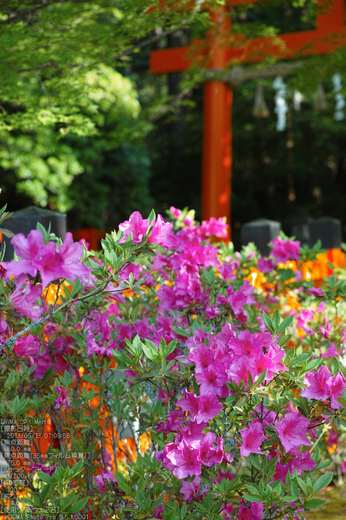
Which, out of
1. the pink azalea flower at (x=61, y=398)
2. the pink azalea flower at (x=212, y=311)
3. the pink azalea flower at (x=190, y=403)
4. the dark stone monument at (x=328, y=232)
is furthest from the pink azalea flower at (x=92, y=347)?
the dark stone monument at (x=328, y=232)

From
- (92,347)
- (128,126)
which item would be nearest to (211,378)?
(92,347)

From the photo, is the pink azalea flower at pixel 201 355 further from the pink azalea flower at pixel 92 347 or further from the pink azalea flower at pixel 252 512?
the pink azalea flower at pixel 92 347

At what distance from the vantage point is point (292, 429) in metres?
1.12

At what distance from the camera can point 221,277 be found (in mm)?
1727

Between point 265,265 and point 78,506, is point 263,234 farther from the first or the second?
point 78,506

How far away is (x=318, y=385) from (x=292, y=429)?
108 millimetres

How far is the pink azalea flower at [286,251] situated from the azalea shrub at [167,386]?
39cm

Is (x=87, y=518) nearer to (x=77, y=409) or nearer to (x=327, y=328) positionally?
(x=77, y=409)

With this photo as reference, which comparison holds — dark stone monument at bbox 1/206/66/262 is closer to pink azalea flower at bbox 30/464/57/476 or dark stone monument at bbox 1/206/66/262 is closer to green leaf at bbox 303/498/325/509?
pink azalea flower at bbox 30/464/57/476

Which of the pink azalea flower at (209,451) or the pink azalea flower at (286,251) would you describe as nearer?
the pink azalea flower at (209,451)

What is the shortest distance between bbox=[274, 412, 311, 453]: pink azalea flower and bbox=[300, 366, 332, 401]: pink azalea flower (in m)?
0.05

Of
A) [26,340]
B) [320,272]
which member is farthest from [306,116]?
[26,340]

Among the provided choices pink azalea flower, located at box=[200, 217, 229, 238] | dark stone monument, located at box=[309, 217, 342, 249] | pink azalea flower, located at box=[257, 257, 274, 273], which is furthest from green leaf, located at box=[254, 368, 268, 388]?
dark stone monument, located at box=[309, 217, 342, 249]

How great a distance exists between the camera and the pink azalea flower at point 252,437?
3.56 feet
